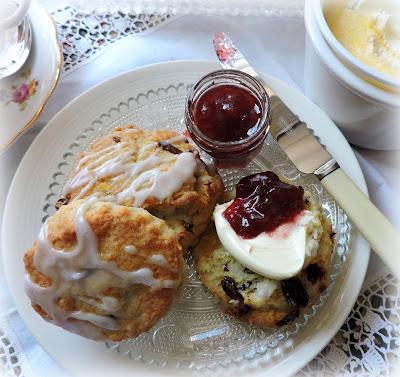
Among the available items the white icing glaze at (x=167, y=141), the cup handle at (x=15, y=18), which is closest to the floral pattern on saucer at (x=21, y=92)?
the cup handle at (x=15, y=18)

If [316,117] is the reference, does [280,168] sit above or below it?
below

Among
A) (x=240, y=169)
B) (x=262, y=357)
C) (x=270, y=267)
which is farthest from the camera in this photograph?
(x=240, y=169)

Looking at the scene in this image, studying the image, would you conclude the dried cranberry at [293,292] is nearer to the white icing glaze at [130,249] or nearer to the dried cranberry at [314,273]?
the dried cranberry at [314,273]

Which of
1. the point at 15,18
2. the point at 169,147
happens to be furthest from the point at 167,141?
the point at 15,18

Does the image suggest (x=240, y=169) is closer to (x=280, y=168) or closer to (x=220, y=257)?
(x=280, y=168)

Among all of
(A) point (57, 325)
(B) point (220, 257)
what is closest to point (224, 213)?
(B) point (220, 257)

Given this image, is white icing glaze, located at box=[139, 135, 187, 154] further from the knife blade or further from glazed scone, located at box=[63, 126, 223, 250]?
the knife blade

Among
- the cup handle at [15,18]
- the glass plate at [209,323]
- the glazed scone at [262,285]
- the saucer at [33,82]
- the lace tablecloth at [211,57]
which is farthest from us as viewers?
the saucer at [33,82]

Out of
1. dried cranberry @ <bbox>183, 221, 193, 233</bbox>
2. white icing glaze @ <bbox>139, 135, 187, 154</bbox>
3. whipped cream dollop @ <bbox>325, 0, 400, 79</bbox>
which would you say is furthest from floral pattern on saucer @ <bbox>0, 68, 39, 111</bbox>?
Answer: whipped cream dollop @ <bbox>325, 0, 400, 79</bbox>
